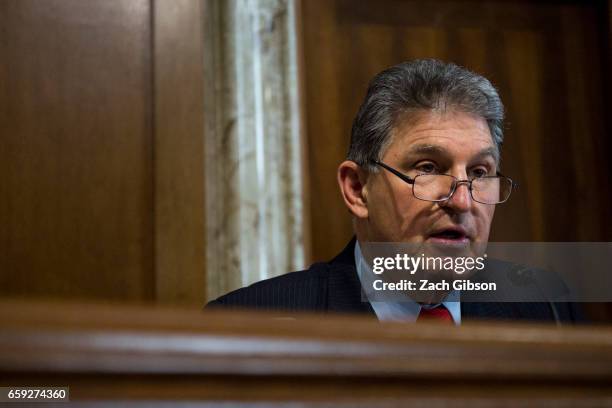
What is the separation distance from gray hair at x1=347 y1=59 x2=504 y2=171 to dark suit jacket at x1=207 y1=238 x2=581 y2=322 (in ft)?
0.72

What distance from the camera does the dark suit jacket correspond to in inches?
54.8

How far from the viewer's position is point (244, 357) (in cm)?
34

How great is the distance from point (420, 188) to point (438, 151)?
75mm

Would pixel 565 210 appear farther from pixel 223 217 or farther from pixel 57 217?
pixel 57 217

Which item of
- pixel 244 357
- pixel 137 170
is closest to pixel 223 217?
pixel 137 170

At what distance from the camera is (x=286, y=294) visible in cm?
141

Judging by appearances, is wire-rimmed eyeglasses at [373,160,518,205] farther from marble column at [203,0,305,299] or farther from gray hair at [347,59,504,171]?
marble column at [203,0,305,299]

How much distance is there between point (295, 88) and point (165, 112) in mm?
386

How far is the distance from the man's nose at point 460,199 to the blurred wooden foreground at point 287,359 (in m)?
0.99

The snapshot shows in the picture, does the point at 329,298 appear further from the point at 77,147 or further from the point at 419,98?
the point at 77,147

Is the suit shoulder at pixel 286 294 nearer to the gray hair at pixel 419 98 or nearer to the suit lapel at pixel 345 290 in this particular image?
the suit lapel at pixel 345 290

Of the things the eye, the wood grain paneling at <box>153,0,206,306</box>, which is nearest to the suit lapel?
the eye

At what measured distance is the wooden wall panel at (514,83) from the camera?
94.3 inches

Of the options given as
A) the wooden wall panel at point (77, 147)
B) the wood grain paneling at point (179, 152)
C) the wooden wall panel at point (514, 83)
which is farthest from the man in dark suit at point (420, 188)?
the wooden wall panel at point (514, 83)
